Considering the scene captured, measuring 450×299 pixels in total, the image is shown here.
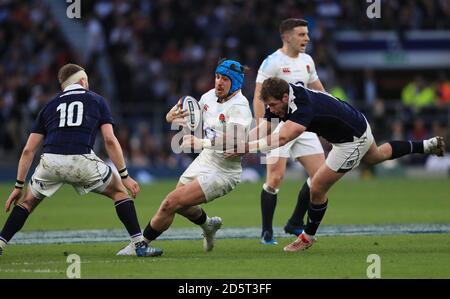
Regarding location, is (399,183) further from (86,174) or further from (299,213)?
(86,174)

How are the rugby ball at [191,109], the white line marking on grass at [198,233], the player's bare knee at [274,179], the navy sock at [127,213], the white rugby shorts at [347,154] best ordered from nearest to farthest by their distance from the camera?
the navy sock at [127,213] < the rugby ball at [191,109] < the white rugby shorts at [347,154] < the player's bare knee at [274,179] < the white line marking on grass at [198,233]

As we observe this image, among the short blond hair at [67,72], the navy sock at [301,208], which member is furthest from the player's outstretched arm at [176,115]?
the navy sock at [301,208]

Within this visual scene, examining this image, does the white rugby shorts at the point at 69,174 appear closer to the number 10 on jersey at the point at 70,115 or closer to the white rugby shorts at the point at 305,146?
the number 10 on jersey at the point at 70,115

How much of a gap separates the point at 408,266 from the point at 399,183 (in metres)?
14.6

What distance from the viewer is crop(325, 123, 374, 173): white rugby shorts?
36.8ft

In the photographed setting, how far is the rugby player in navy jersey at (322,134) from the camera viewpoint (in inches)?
418

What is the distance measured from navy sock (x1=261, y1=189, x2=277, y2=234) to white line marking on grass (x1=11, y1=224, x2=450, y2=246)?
87cm

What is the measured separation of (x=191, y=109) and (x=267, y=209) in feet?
6.57

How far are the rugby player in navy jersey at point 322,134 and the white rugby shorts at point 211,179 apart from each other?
0.49 meters

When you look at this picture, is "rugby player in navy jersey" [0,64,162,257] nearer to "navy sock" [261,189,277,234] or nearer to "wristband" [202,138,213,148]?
"wristband" [202,138,213,148]

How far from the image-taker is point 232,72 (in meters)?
11.0

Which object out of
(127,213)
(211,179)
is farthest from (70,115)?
(211,179)
